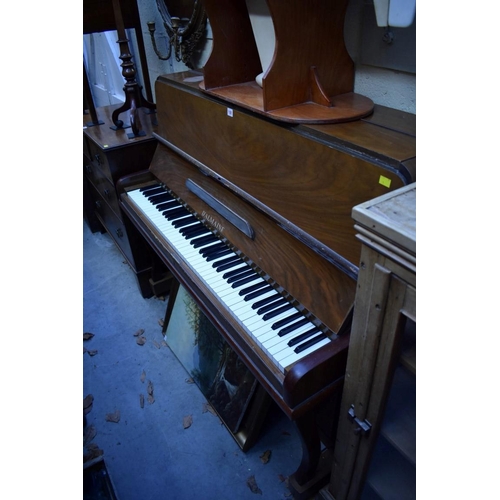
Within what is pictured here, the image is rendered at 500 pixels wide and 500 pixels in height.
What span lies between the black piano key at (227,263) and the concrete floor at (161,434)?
0.89 m

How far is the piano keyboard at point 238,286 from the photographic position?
4.33 ft

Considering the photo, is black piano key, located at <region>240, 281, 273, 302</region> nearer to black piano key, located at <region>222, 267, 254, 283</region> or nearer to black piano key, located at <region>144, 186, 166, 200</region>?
black piano key, located at <region>222, 267, 254, 283</region>

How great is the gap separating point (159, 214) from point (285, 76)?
3.33 ft

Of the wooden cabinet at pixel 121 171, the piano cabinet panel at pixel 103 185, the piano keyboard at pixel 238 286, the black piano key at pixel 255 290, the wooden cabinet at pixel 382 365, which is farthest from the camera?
the piano cabinet panel at pixel 103 185

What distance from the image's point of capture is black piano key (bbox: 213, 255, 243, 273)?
1689 mm

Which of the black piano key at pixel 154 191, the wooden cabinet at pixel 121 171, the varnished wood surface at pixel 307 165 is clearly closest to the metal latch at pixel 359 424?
the varnished wood surface at pixel 307 165

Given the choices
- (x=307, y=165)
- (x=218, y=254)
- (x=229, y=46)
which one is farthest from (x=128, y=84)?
(x=307, y=165)

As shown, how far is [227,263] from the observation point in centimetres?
172

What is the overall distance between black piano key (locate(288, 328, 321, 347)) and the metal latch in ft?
0.83

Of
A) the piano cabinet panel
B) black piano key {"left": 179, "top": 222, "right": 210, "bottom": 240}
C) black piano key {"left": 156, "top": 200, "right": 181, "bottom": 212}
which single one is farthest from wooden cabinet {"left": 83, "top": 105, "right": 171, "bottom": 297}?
black piano key {"left": 179, "top": 222, "right": 210, "bottom": 240}

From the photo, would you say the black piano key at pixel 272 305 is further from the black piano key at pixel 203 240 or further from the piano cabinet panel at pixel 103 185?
the piano cabinet panel at pixel 103 185

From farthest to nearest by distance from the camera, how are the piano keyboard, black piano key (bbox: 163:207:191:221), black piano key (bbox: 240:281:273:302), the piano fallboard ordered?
black piano key (bbox: 163:207:191:221), black piano key (bbox: 240:281:273:302), the piano keyboard, the piano fallboard
